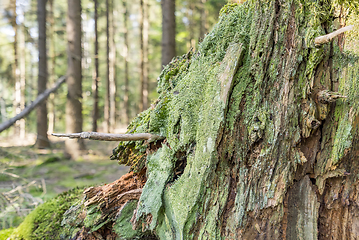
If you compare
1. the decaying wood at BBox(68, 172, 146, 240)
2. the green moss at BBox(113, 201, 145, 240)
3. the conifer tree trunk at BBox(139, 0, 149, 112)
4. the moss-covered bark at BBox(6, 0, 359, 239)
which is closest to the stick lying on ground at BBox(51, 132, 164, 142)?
the moss-covered bark at BBox(6, 0, 359, 239)

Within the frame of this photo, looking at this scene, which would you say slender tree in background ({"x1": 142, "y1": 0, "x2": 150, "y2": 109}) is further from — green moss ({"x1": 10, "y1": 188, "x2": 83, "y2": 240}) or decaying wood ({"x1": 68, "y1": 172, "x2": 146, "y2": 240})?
decaying wood ({"x1": 68, "y1": 172, "x2": 146, "y2": 240})

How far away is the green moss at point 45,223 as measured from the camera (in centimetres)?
271

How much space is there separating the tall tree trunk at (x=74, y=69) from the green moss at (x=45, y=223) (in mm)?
6463

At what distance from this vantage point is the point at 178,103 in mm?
2059

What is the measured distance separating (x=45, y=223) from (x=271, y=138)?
3008 mm

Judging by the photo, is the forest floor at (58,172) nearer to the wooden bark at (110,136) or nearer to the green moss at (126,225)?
the green moss at (126,225)

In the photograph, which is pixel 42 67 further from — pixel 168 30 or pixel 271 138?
pixel 271 138

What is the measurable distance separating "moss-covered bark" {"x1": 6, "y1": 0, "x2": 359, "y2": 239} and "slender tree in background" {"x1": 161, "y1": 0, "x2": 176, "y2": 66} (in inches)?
217

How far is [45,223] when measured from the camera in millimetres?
2822

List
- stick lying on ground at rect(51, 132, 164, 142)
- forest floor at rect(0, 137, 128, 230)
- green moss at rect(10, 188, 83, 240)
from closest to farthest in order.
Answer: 1. stick lying on ground at rect(51, 132, 164, 142)
2. green moss at rect(10, 188, 83, 240)
3. forest floor at rect(0, 137, 128, 230)

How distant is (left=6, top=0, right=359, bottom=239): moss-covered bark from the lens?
1711mm

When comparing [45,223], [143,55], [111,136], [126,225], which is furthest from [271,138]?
[143,55]

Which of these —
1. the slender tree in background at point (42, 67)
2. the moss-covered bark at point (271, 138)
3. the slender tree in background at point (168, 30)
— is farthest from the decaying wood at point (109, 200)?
the slender tree in background at point (42, 67)

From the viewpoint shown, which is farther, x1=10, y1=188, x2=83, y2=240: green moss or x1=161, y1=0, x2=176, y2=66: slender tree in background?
x1=161, y1=0, x2=176, y2=66: slender tree in background
